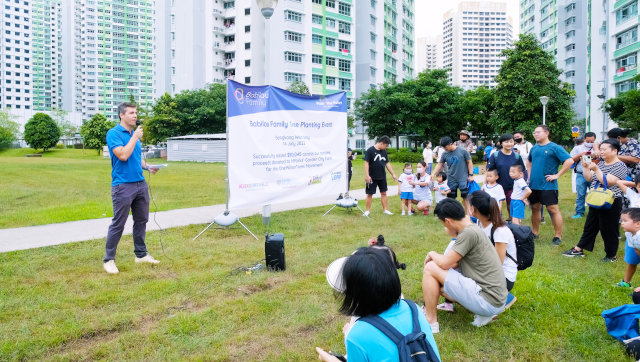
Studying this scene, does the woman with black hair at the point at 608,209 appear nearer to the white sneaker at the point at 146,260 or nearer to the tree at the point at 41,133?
the white sneaker at the point at 146,260

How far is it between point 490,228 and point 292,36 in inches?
2043

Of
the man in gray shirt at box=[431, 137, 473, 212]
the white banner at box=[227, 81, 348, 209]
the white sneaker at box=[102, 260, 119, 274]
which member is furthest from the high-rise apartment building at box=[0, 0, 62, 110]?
the man in gray shirt at box=[431, 137, 473, 212]

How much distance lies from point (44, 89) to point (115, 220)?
464ft

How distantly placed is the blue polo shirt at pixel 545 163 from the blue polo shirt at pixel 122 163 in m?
5.99

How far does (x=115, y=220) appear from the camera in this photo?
5.30 meters

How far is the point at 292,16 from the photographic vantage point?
172 ft

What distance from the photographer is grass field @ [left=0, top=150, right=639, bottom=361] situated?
3.38 m

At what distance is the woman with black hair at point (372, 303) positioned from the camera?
1.82m

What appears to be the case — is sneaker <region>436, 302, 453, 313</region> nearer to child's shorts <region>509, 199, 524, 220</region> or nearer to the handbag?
the handbag

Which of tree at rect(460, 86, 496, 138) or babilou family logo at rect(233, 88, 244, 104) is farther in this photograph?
tree at rect(460, 86, 496, 138)

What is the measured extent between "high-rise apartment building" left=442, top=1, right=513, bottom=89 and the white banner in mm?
175673

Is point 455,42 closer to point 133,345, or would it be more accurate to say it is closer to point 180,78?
point 180,78

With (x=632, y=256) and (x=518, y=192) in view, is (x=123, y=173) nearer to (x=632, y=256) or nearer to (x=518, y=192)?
(x=632, y=256)

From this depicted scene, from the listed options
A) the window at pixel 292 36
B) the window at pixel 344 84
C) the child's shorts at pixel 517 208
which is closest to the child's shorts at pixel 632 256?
the child's shorts at pixel 517 208
